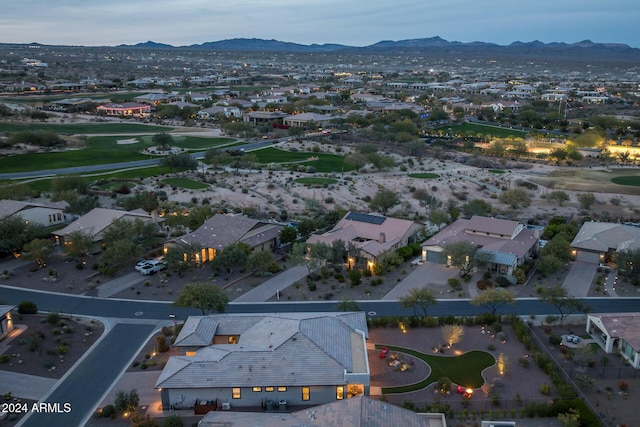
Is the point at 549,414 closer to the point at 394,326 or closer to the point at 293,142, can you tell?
the point at 394,326

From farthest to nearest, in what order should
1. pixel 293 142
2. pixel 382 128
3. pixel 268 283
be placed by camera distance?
pixel 382 128, pixel 293 142, pixel 268 283

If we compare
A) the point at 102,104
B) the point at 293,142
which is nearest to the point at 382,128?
the point at 293,142

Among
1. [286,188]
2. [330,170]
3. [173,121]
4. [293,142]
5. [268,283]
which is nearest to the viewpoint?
[268,283]

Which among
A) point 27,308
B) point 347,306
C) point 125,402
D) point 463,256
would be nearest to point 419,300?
point 347,306

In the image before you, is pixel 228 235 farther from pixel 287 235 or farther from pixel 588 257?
pixel 588 257

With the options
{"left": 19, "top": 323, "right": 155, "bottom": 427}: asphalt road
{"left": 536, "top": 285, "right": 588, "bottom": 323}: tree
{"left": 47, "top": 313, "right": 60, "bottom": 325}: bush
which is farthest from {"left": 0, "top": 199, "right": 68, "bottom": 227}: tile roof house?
{"left": 536, "top": 285, "right": 588, "bottom": 323}: tree
